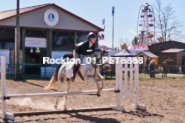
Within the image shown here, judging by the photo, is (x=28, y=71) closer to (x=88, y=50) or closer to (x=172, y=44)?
(x=88, y=50)

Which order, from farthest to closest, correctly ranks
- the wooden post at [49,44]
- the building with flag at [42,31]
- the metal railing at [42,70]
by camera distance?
1. the wooden post at [49,44]
2. the building with flag at [42,31]
3. the metal railing at [42,70]

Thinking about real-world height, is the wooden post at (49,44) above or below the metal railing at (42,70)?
above

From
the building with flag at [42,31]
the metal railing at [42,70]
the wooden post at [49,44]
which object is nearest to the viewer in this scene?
the metal railing at [42,70]

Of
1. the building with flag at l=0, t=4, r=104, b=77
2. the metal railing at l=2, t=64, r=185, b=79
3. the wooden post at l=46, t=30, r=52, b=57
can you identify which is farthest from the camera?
the wooden post at l=46, t=30, r=52, b=57

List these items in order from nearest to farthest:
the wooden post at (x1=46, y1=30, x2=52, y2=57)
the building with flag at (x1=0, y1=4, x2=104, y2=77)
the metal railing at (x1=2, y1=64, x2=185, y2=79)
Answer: the metal railing at (x1=2, y1=64, x2=185, y2=79)
the building with flag at (x1=0, y1=4, x2=104, y2=77)
the wooden post at (x1=46, y1=30, x2=52, y2=57)

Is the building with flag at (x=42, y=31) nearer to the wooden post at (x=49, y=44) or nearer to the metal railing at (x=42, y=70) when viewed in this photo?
the wooden post at (x=49, y=44)

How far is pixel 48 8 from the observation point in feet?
83.8

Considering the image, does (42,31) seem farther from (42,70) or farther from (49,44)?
(42,70)

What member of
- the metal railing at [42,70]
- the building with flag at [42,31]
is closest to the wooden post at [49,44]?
the building with flag at [42,31]

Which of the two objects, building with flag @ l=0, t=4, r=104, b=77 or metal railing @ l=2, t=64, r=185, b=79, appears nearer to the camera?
metal railing @ l=2, t=64, r=185, b=79

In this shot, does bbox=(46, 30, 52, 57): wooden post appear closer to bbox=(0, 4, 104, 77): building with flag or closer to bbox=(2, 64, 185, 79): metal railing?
bbox=(0, 4, 104, 77): building with flag

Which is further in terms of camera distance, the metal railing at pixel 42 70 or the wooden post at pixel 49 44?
the wooden post at pixel 49 44

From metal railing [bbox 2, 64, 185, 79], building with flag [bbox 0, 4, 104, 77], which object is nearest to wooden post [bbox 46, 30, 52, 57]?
building with flag [bbox 0, 4, 104, 77]

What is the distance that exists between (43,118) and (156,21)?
4886 centimetres
